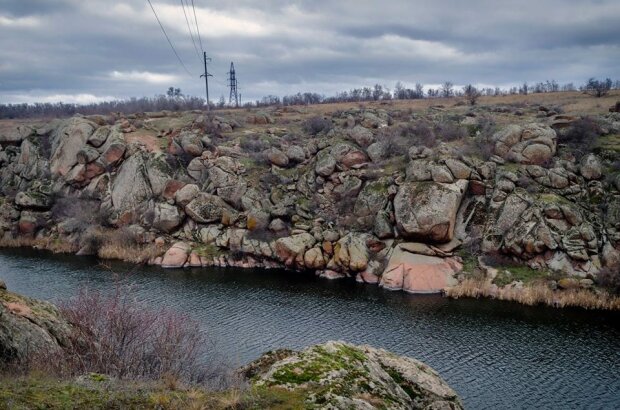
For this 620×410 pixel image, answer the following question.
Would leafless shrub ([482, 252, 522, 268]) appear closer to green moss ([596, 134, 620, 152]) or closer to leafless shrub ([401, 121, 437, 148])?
green moss ([596, 134, 620, 152])

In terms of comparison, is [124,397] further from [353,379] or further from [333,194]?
[333,194]

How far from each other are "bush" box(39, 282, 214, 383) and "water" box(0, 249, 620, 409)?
8.98m

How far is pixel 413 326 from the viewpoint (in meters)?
34.4

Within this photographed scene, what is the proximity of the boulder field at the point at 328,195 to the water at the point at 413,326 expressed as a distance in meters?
4.09

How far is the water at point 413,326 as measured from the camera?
2598 centimetres

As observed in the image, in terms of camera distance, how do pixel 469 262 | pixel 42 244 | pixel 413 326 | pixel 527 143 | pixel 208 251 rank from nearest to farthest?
pixel 413 326 → pixel 469 262 → pixel 527 143 → pixel 208 251 → pixel 42 244

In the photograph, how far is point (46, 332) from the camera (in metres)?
15.6

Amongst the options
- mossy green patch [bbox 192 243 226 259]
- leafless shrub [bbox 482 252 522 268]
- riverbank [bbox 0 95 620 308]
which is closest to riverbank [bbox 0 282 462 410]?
riverbank [bbox 0 95 620 308]

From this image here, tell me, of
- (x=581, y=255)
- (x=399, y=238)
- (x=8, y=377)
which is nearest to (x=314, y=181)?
(x=399, y=238)

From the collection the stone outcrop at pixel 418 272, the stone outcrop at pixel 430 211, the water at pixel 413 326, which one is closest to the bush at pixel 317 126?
the stone outcrop at pixel 430 211

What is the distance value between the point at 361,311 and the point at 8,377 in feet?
93.2

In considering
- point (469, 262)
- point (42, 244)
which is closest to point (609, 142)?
point (469, 262)

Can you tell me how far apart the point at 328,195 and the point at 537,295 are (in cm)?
2358

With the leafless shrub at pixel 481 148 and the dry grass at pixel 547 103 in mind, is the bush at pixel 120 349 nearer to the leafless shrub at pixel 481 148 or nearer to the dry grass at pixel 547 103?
the leafless shrub at pixel 481 148
